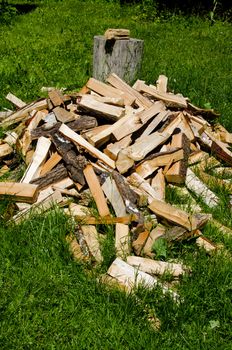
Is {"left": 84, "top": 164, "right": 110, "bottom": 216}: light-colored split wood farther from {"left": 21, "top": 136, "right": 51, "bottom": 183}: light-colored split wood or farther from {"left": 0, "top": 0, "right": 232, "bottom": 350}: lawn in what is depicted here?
{"left": 21, "top": 136, "right": 51, "bottom": 183}: light-colored split wood

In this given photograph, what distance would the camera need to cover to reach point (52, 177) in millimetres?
4484

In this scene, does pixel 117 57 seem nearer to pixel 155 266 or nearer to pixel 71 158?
pixel 71 158

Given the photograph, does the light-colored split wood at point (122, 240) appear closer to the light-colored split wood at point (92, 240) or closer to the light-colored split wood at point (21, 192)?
the light-colored split wood at point (92, 240)

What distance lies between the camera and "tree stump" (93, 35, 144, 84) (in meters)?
6.59

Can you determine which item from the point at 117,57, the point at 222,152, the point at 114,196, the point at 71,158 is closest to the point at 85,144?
the point at 71,158

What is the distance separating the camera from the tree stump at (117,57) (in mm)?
6586

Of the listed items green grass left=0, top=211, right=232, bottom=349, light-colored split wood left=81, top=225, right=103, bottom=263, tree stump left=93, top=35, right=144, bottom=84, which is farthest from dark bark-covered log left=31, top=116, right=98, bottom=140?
tree stump left=93, top=35, right=144, bottom=84

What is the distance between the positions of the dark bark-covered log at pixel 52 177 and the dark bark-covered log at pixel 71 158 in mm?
67

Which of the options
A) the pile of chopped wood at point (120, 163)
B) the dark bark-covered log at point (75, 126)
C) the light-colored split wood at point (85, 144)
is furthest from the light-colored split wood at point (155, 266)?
the dark bark-covered log at point (75, 126)

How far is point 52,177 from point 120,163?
0.65 metres

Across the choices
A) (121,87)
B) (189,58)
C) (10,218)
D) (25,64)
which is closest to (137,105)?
(121,87)

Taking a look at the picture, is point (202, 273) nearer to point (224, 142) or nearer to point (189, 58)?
point (224, 142)

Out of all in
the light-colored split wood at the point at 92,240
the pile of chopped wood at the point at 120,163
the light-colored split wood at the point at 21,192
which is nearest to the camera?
the light-colored split wood at the point at 92,240

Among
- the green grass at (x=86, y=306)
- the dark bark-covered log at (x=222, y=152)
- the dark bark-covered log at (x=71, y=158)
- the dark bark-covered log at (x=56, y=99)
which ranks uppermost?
the dark bark-covered log at (x=56, y=99)
